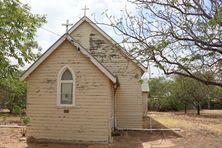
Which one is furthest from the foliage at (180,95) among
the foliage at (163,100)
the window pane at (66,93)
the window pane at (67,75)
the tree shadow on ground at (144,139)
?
the window pane at (66,93)

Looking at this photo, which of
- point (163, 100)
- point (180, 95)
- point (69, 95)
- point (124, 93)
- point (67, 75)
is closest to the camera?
point (69, 95)

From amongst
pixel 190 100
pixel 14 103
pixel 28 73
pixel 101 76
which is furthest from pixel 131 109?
pixel 190 100

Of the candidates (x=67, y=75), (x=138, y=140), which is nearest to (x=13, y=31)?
(x=67, y=75)

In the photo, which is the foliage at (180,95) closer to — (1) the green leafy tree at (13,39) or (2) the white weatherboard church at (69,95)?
(2) the white weatherboard church at (69,95)

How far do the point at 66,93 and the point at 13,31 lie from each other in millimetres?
6498

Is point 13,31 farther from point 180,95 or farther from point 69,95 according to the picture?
point 180,95

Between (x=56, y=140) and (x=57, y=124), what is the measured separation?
779 millimetres

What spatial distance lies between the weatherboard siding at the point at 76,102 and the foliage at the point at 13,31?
15.6 feet

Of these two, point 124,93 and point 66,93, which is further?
point 124,93

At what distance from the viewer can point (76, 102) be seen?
18.4 metres

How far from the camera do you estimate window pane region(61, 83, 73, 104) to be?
18641 millimetres

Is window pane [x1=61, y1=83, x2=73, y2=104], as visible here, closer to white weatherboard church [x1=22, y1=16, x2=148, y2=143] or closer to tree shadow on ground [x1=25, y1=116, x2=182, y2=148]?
white weatherboard church [x1=22, y1=16, x2=148, y2=143]

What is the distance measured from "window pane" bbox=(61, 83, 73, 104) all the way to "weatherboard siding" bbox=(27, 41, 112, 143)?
0.35m

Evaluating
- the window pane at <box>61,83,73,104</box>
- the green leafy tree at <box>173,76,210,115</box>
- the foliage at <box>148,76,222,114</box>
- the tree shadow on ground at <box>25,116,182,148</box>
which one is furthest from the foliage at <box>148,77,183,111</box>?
the window pane at <box>61,83,73,104</box>
